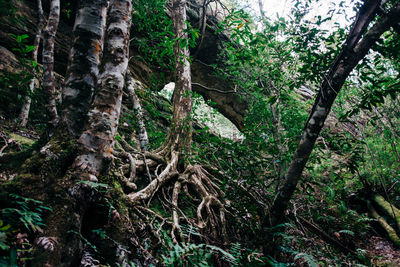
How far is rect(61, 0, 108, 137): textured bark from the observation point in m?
1.88

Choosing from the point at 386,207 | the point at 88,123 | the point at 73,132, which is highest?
the point at 88,123

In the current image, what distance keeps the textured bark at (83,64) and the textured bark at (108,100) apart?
0.10 meters

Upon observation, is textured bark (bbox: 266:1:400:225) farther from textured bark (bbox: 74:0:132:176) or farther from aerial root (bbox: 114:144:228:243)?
textured bark (bbox: 74:0:132:176)

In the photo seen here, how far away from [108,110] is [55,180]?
73cm

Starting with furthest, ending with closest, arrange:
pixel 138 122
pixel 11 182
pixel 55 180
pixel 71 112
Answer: pixel 138 122 < pixel 71 112 < pixel 55 180 < pixel 11 182

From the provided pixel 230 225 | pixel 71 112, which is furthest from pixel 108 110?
pixel 230 225

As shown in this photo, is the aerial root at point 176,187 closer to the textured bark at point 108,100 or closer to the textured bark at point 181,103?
the textured bark at point 181,103

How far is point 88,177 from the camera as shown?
158 cm

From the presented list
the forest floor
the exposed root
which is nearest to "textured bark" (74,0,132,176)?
the exposed root

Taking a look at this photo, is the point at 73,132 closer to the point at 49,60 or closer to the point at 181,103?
the point at 49,60

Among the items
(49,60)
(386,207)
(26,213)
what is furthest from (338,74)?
(386,207)

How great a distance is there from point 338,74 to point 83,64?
273 cm

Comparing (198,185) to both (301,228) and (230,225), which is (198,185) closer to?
(230,225)

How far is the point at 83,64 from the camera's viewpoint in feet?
6.59
